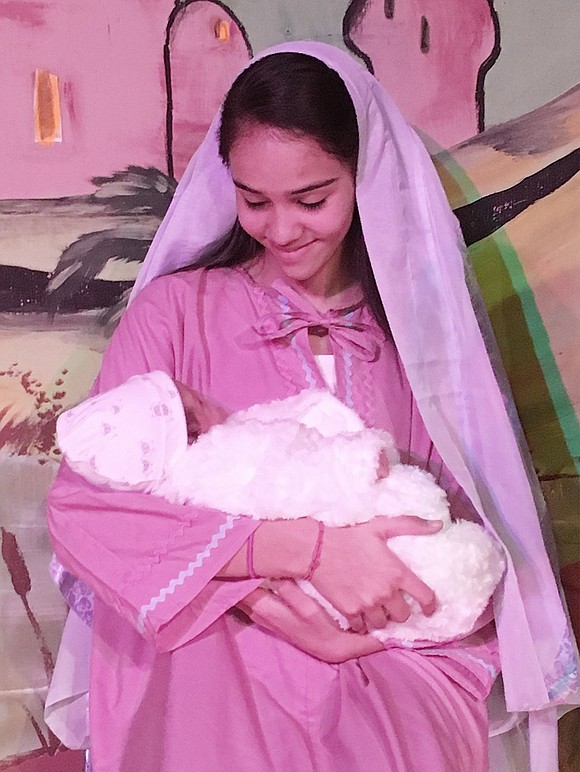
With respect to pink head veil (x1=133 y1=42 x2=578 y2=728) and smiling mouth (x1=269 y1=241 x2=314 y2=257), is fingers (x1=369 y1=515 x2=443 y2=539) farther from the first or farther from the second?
smiling mouth (x1=269 y1=241 x2=314 y2=257)

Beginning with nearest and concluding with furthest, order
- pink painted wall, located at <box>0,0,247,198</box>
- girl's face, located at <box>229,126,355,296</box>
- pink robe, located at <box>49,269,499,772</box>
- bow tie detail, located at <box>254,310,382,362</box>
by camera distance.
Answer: pink robe, located at <box>49,269,499,772</box>, girl's face, located at <box>229,126,355,296</box>, bow tie detail, located at <box>254,310,382,362</box>, pink painted wall, located at <box>0,0,247,198</box>

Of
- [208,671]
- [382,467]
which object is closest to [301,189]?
[382,467]

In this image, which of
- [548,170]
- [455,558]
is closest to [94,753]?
[455,558]

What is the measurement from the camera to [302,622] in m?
1.00

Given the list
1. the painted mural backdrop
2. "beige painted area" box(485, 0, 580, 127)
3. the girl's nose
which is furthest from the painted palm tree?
"beige painted area" box(485, 0, 580, 127)

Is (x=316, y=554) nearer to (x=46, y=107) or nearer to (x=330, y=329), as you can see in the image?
(x=330, y=329)

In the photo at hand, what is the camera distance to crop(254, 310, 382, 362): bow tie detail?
1.19m

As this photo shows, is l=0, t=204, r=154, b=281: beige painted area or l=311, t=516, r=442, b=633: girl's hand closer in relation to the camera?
l=311, t=516, r=442, b=633: girl's hand

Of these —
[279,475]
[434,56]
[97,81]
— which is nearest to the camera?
[279,475]

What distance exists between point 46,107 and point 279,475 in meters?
0.71

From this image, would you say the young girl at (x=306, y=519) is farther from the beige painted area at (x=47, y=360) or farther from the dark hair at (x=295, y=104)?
the beige painted area at (x=47, y=360)

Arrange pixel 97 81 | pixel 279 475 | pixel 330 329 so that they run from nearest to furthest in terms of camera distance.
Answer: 1. pixel 279 475
2. pixel 330 329
3. pixel 97 81

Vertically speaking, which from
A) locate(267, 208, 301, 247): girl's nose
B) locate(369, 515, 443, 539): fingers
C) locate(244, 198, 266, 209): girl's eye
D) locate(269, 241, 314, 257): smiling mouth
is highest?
locate(244, 198, 266, 209): girl's eye

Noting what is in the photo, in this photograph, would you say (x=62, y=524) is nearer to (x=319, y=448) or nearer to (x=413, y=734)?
(x=319, y=448)
